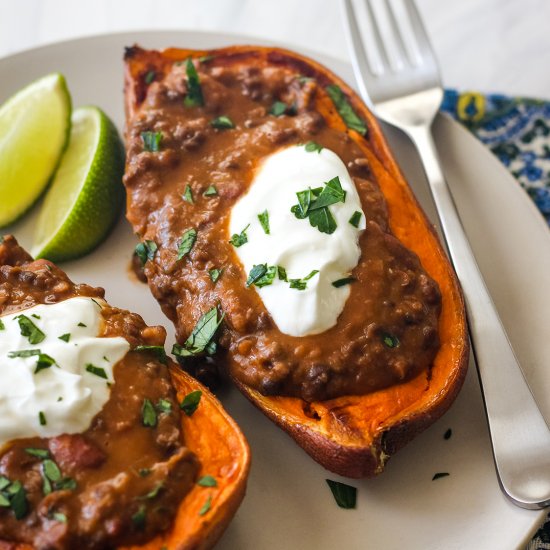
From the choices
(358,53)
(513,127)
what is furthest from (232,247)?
(513,127)

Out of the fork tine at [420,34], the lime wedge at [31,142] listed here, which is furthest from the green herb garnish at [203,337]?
the fork tine at [420,34]

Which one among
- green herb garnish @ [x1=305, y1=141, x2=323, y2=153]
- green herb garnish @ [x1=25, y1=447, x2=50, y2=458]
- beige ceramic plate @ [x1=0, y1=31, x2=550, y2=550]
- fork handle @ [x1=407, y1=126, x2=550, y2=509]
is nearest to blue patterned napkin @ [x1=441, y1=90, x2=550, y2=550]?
beige ceramic plate @ [x1=0, y1=31, x2=550, y2=550]

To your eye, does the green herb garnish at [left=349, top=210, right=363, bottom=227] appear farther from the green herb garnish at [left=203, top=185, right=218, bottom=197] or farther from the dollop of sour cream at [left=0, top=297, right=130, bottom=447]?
Answer: the dollop of sour cream at [left=0, top=297, right=130, bottom=447]

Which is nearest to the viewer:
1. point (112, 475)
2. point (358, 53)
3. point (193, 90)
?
point (112, 475)

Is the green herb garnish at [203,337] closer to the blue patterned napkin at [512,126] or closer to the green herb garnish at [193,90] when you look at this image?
the green herb garnish at [193,90]

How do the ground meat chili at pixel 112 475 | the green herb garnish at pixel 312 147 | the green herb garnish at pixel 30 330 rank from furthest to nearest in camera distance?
the green herb garnish at pixel 312 147 < the green herb garnish at pixel 30 330 < the ground meat chili at pixel 112 475

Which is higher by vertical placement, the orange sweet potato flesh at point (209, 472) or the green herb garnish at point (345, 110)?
the green herb garnish at point (345, 110)

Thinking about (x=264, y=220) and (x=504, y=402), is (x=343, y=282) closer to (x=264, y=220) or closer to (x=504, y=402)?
(x=264, y=220)
